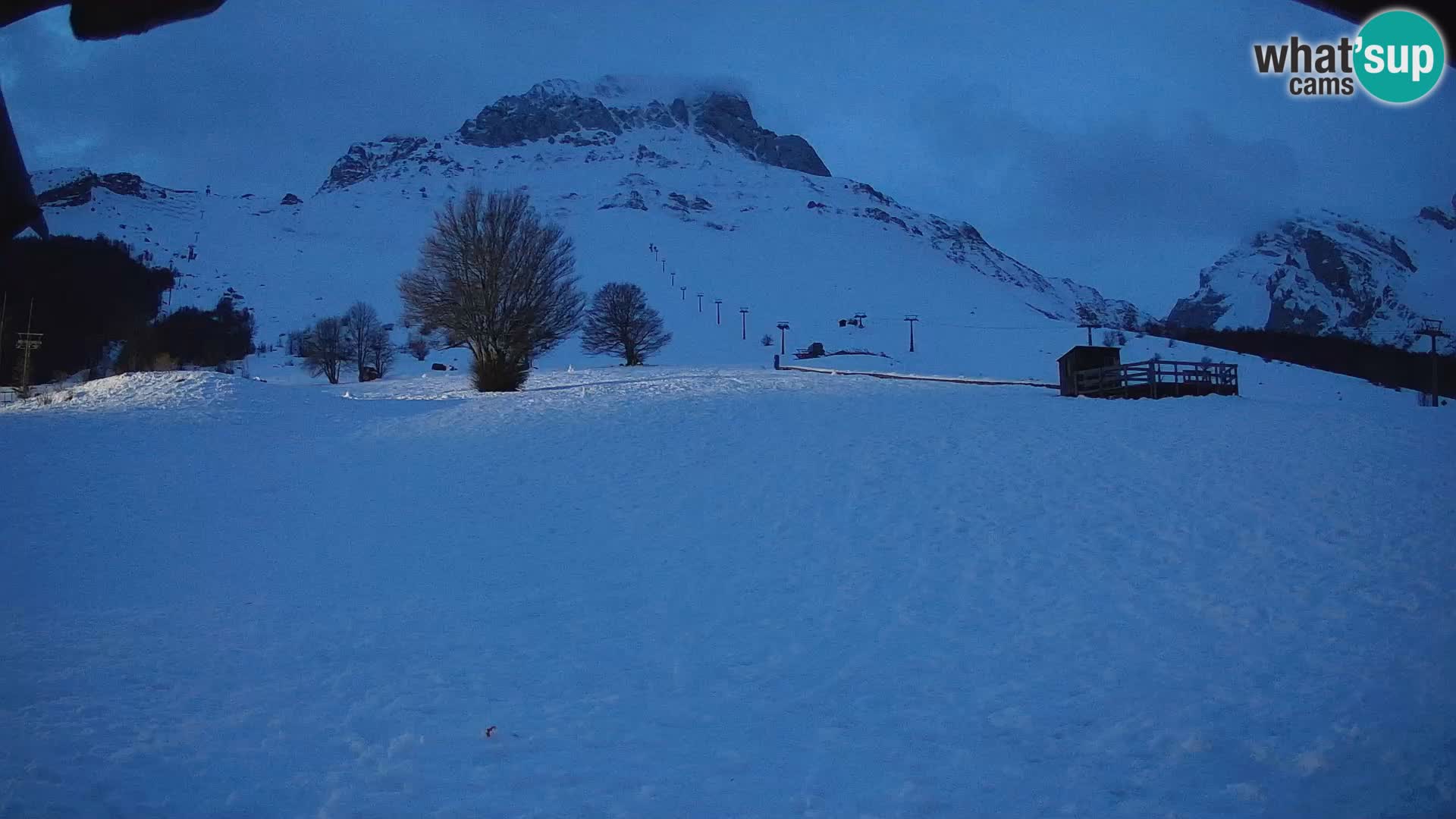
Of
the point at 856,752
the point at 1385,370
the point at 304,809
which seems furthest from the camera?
the point at 1385,370

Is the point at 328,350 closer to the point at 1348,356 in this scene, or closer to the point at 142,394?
the point at 142,394

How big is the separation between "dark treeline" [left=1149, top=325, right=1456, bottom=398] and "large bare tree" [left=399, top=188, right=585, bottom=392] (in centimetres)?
6050

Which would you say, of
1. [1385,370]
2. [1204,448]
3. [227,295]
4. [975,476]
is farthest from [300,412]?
[227,295]

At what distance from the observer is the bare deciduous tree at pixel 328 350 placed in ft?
220

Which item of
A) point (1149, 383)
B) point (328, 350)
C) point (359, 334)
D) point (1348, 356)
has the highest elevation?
point (359, 334)

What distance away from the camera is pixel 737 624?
10.6 metres

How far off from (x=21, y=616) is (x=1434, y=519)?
73.1ft

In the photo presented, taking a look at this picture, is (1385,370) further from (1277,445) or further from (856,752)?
(856,752)

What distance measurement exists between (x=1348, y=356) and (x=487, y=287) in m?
85.5

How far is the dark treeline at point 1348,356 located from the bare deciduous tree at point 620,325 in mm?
56770

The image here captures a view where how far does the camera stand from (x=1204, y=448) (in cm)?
1961

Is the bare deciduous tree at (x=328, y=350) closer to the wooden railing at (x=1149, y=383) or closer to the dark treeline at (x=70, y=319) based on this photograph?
the dark treeline at (x=70, y=319)

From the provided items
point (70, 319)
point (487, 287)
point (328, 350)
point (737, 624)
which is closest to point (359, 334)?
point (328, 350)

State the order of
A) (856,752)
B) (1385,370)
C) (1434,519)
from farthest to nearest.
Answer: (1385,370), (1434,519), (856,752)
